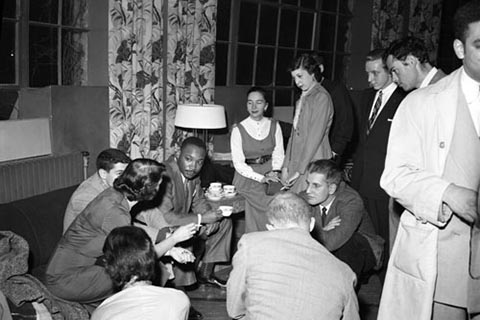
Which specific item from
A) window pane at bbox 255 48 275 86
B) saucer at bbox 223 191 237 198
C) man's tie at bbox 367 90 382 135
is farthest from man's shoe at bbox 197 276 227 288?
window pane at bbox 255 48 275 86

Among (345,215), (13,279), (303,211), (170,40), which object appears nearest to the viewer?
(303,211)

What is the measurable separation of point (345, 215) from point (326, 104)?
3.03ft

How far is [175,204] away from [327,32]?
173 inches

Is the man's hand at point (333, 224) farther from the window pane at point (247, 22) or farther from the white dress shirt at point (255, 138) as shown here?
the window pane at point (247, 22)

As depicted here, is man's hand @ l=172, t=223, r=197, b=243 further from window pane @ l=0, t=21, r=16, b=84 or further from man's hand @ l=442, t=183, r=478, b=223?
window pane @ l=0, t=21, r=16, b=84

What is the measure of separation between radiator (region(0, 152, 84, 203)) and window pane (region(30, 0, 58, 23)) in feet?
3.39

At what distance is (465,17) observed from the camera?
1342mm

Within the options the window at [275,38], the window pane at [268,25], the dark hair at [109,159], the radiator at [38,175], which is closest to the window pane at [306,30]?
the window at [275,38]

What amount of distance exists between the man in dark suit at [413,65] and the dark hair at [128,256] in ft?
5.34

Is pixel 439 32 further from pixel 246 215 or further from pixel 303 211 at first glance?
pixel 303 211

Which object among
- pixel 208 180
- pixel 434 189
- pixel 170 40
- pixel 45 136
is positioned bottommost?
pixel 208 180

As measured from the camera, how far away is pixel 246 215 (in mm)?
4293

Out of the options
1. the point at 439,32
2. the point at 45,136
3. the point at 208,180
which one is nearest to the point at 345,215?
the point at 208,180

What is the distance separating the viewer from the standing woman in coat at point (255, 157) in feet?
14.1
